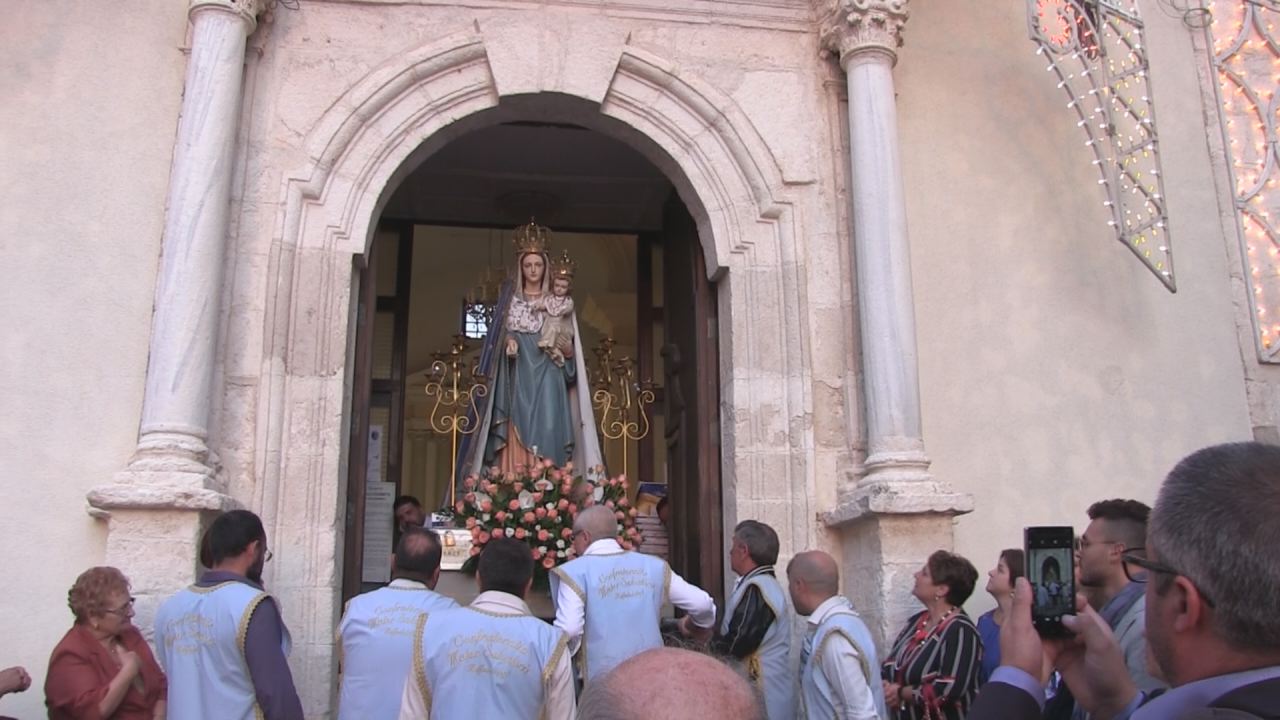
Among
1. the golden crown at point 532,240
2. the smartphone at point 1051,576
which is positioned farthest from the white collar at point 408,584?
the golden crown at point 532,240

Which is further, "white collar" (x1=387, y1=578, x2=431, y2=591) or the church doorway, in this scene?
the church doorway

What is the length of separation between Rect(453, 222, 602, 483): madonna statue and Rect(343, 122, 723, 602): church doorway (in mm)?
481

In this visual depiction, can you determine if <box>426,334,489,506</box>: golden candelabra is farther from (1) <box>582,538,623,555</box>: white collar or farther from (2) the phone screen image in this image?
(2) the phone screen image

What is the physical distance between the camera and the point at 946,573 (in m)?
4.08

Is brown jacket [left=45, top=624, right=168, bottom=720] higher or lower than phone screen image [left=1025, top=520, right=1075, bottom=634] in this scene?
lower

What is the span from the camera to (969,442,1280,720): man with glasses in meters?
1.47

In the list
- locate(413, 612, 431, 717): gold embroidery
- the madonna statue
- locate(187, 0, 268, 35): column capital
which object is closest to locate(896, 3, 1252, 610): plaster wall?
the madonna statue

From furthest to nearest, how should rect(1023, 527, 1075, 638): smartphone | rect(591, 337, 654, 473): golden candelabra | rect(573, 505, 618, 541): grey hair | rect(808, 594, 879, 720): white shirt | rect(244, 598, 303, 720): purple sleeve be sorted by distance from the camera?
1. rect(591, 337, 654, 473): golden candelabra
2. rect(573, 505, 618, 541): grey hair
3. rect(808, 594, 879, 720): white shirt
4. rect(244, 598, 303, 720): purple sleeve
5. rect(1023, 527, 1075, 638): smartphone

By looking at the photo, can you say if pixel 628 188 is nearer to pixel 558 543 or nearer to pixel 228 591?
pixel 558 543

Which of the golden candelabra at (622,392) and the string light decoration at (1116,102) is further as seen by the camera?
the golden candelabra at (622,392)

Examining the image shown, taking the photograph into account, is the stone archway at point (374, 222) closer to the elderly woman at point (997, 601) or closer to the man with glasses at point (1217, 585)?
the elderly woman at point (997, 601)

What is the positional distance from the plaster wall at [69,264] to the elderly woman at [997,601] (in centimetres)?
400

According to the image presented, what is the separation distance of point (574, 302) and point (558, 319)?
281 centimetres

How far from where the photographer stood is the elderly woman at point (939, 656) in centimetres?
382
